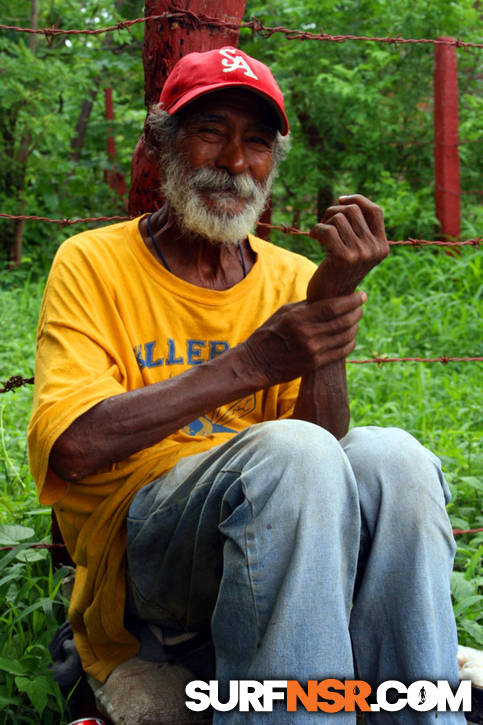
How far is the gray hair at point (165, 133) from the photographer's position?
2.12m

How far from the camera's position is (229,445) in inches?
64.9

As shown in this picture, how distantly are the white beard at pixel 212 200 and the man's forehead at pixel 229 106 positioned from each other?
0.13 m

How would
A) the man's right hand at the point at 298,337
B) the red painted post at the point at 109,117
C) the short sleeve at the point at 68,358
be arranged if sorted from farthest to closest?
the red painted post at the point at 109,117, the man's right hand at the point at 298,337, the short sleeve at the point at 68,358

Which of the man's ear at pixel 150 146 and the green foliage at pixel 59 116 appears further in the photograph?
the green foliage at pixel 59 116

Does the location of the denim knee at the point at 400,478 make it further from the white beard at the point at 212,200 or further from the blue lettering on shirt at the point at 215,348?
the white beard at the point at 212,200

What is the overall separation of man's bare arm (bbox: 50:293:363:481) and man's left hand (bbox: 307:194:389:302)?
97mm

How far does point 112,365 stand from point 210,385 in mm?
254

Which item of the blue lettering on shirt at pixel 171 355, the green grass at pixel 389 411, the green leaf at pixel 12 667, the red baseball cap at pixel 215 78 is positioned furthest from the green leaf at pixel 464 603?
the red baseball cap at pixel 215 78

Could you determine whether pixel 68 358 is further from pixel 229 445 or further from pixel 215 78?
pixel 215 78

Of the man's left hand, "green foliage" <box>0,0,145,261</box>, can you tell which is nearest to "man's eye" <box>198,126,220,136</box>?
the man's left hand

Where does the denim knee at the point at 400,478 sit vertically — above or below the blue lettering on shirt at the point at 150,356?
below

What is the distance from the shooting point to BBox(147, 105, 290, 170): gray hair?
212 cm

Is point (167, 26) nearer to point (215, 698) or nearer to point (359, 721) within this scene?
point (215, 698)

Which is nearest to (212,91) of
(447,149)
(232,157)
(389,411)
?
(232,157)
